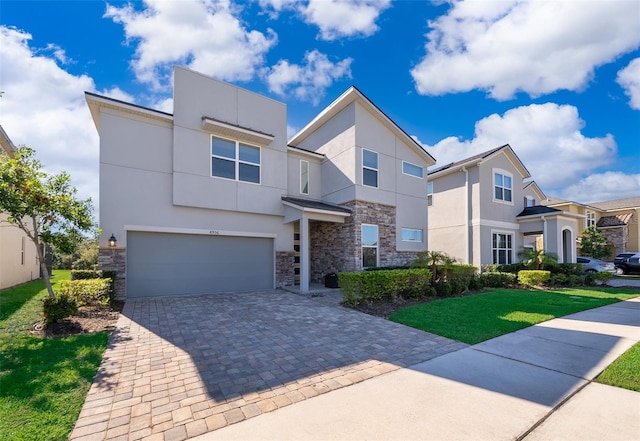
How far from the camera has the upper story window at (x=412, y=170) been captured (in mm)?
15234

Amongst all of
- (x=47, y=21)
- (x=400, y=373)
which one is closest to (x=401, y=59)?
(x=47, y=21)

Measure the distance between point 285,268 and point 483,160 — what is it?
1264 cm

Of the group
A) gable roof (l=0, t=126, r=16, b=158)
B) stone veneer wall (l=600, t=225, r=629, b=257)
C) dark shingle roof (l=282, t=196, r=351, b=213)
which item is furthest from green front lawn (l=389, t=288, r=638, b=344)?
stone veneer wall (l=600, t=225, r=629, b=257)

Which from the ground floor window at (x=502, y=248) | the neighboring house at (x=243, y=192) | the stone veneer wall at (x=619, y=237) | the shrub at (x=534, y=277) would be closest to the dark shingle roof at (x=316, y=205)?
the neighboring house at (x=243, y=192)

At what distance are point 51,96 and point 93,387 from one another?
26.2 ft

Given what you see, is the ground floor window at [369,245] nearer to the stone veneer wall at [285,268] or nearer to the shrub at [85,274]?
the stone veneer wall at [285,268]

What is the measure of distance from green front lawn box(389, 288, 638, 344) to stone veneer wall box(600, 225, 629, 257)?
21.1 meters

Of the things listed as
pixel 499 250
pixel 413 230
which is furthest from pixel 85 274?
pixel 499 250

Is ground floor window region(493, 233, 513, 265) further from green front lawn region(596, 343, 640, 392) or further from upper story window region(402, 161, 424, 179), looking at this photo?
green front lawn region(596, 343, 640, 392)

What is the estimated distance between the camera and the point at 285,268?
1316 centimetres

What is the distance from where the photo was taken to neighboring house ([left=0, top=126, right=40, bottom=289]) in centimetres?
1152

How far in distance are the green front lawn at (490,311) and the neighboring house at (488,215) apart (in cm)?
542

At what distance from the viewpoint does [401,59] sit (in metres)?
12.9

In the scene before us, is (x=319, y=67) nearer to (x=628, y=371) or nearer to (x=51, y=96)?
(x=51, y=96)
